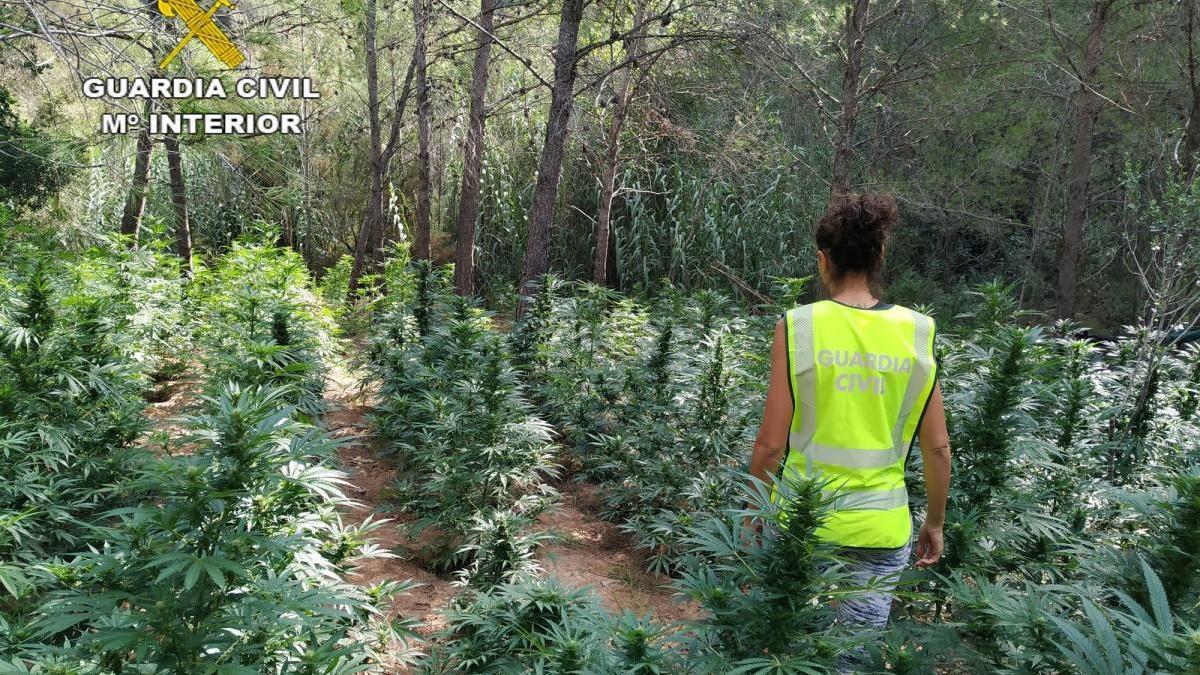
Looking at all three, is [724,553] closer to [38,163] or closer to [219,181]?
[38,163]

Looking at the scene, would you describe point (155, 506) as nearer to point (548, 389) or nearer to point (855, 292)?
point (855, 292)

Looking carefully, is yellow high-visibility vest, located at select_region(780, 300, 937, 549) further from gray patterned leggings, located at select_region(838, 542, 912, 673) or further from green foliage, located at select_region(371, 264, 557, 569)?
green foliage, located at select_region(371, 264, 557, 569)

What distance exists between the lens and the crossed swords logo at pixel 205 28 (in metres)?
5.25

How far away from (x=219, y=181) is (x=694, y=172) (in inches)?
243

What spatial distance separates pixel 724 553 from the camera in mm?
1697

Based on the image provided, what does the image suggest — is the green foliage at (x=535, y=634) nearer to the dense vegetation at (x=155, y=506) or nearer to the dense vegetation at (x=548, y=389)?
the dense vegetation at (x=548, y=389)

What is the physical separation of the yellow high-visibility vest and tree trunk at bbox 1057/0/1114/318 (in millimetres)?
7049

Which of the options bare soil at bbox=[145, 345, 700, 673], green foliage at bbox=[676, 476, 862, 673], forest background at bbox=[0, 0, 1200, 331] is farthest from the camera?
forest background at bbox=[0, 0, 1200, 331]

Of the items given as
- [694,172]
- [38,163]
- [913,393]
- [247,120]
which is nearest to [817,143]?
[694,172]

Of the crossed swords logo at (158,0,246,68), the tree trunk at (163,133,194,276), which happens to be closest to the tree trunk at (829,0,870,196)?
the crossed swords logo at (158,0,246,68)

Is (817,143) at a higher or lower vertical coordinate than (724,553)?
higher

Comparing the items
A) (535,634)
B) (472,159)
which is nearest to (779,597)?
(535,634)

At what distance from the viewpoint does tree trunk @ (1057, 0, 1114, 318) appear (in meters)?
7.44

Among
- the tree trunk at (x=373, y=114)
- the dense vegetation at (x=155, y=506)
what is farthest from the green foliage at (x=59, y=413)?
the tree trunk at (x=373, y=114)
